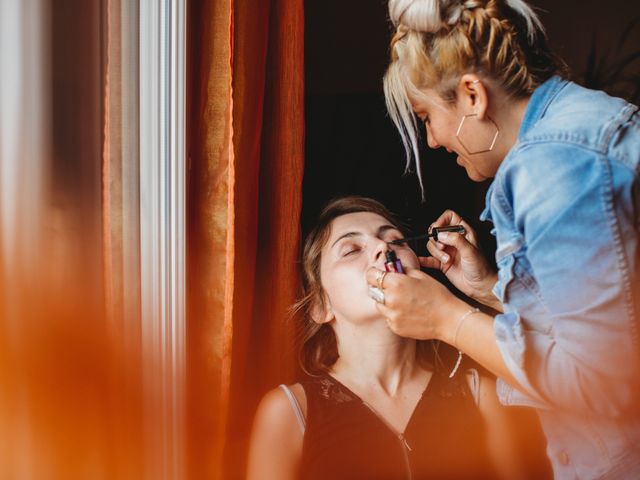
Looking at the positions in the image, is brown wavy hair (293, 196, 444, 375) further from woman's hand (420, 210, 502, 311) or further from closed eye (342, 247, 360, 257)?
woman's hand (420, 210, 502, 311)

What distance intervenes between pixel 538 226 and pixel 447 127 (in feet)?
0.88

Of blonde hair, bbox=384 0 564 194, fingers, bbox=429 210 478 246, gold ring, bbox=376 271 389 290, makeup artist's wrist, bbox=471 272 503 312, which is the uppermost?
blonde hair, bbox=384 0 564 194

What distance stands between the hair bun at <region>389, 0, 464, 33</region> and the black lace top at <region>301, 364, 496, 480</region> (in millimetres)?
641

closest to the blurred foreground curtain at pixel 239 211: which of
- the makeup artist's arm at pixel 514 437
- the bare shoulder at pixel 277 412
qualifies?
the bare shoulder at pixel 277 412

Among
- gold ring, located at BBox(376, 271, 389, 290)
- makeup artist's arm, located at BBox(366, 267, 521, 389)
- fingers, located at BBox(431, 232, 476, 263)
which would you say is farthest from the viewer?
fingers, located at BBox(431, 232, 476, 263)

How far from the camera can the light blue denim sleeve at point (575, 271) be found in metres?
0.77

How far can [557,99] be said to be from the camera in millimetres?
899

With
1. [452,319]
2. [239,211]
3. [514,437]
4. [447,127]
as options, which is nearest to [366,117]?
[447,127]

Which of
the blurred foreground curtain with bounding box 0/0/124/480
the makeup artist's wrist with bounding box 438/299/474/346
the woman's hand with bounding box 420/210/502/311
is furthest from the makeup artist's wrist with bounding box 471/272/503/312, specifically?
the blurred foreground curtain with bounding box 0/0/124/480

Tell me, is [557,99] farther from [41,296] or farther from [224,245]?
[41,296]

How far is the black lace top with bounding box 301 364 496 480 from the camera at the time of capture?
107cm

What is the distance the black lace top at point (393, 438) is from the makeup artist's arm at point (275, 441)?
22 millimetres

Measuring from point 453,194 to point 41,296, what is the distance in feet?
2.52

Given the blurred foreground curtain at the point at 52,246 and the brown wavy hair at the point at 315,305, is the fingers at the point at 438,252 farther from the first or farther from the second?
the blurred foreground curtain at the point at 52,246
